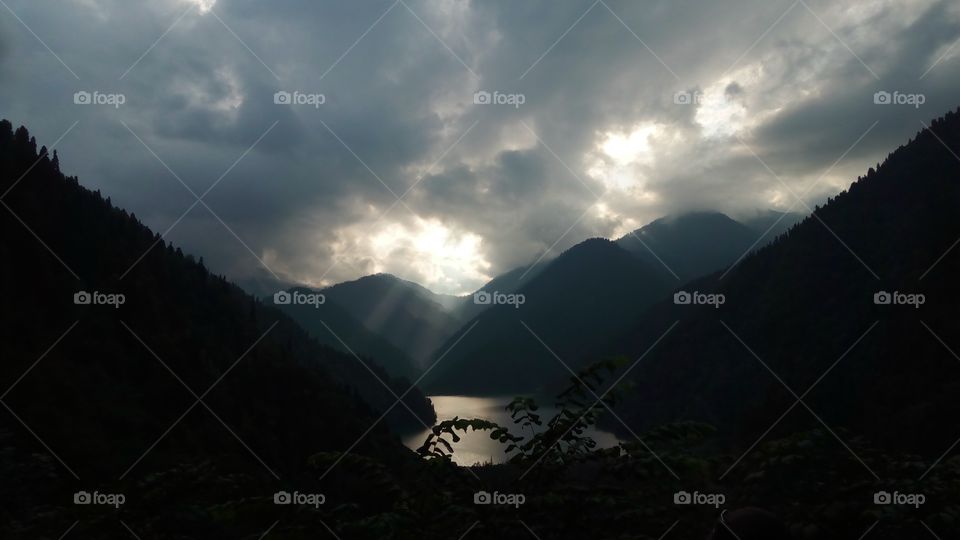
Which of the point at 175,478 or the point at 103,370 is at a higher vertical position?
the point at 103,370

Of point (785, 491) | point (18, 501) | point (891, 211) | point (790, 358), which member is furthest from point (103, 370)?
point (891, 211)

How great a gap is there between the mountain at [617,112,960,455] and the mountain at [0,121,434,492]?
5870 cm

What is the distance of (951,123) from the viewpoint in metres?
154

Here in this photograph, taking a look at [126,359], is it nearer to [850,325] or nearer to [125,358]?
[125,358]

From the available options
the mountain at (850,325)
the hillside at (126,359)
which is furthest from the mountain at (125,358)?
the mountain at (850,325)

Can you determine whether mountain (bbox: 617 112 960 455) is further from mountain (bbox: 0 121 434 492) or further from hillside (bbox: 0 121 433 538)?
hillside (bbox: 0 121 433 538)

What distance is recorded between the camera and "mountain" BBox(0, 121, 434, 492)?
7288 cm

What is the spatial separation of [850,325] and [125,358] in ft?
457

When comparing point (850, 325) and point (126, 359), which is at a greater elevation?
point (850, 325)

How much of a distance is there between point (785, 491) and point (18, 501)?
7299 millimetres

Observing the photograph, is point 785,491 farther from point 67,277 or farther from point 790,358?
point 790,358

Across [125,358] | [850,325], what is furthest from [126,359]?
[850,325]

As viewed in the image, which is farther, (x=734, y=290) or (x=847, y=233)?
(x=734, y=290)

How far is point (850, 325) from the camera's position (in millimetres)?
124625
